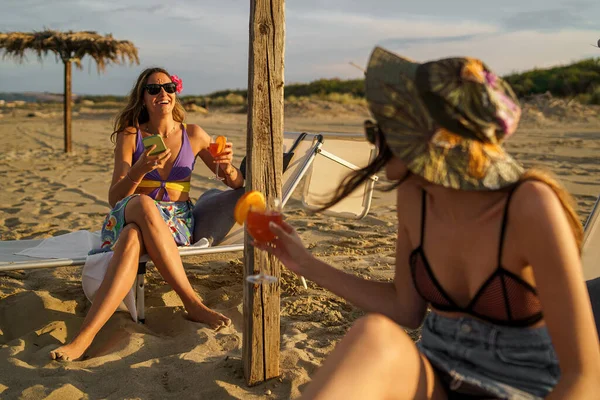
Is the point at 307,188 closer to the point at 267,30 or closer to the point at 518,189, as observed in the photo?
the point at 267,30

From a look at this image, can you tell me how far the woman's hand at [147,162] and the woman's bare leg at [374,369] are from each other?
216 centimetres

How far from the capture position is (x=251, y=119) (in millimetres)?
2561

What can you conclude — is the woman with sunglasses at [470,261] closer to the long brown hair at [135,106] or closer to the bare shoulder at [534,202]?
the bare shoulder at [534,202]

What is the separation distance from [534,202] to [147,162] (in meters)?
2.48

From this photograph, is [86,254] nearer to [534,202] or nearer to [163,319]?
[163,319]

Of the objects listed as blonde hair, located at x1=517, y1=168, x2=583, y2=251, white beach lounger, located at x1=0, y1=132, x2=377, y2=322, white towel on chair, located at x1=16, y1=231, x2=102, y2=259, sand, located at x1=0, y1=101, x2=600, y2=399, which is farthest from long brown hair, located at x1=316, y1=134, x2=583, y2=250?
white towel on chair, located at x1=16, y1=231, x2=102, y2=259

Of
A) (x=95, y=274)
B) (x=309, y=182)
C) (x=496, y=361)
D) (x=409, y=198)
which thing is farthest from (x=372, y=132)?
(x=309, y=182)

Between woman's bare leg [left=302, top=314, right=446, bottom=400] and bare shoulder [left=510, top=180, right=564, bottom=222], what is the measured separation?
0.42 m

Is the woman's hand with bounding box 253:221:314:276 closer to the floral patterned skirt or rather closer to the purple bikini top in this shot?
the floral patterned skirt

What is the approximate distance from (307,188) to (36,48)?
910 centimetres

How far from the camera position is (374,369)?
1479 mm

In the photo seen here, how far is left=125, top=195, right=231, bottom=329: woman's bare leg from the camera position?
3.36 metres

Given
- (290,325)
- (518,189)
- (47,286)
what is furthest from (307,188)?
(518,189)

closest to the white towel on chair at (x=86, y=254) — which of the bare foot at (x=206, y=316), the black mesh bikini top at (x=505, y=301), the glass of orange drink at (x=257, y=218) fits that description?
the bare foot at (x=206, y=316)
